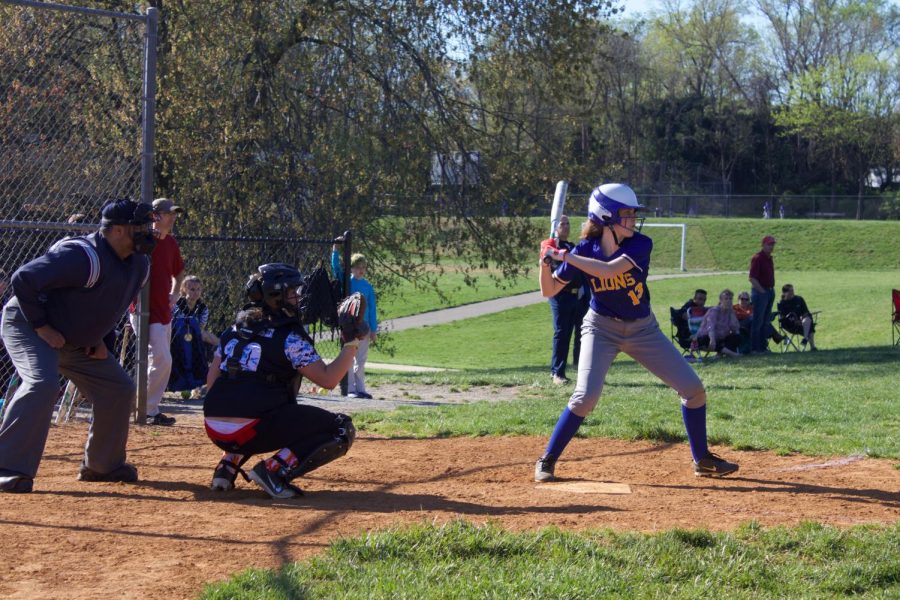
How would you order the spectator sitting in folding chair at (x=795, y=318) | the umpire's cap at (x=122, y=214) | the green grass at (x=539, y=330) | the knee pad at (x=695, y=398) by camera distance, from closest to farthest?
the umpire's cap at (x=122, y=214), the knee pad at (x=695, y=398), the spectator sitting in folding chair at (x=795, y=318), the green grass at (x=539, y=330)

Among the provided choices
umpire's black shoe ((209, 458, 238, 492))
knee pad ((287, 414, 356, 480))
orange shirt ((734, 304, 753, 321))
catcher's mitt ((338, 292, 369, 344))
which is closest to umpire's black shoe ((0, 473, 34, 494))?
umpire's black shoe ((209, 458, 238, 492))

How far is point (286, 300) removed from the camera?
608cm

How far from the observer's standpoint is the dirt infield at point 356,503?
4.64m

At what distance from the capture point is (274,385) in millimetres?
6203

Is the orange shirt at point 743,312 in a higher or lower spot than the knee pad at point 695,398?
lower

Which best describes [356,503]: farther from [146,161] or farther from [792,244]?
[792,244]

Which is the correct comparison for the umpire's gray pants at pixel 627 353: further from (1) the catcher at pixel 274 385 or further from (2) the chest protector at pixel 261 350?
(2) the chest protector at pixel 261 350

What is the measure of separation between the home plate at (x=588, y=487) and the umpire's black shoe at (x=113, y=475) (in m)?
2.61

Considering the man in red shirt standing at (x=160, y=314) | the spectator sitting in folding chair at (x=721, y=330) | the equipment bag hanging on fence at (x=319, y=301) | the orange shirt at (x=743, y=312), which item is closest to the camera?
the man in red shirt standing at (x=160, y=314)

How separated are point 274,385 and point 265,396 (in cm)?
8

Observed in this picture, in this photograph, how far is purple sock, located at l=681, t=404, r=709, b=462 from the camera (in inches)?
273

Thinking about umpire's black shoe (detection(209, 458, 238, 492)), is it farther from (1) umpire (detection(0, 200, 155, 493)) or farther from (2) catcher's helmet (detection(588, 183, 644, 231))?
(2) catcher's helmet (detection(588, 183, 644, 231))

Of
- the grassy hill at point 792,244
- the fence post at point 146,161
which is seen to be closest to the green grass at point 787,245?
the grassy hill at point 792,244

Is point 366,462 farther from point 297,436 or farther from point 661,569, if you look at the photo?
point 661,569
